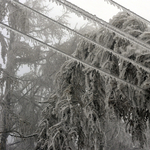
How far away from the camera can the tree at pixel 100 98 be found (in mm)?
2959

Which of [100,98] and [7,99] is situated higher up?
[7,99]

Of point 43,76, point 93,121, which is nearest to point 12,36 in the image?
point 43,76

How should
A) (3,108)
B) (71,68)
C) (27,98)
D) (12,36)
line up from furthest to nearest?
(12,36) → (27,98) → (3,108) → (71,68)

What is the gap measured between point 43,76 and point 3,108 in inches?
124

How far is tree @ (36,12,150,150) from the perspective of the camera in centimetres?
296

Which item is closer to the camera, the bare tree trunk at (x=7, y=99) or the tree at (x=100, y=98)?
the tree at (x=100, y=98)

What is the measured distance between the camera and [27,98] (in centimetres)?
841

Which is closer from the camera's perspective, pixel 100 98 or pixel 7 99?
pixel 100 98

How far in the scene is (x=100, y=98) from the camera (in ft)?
10.4

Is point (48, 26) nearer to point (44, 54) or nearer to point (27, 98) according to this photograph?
point (44, 54)

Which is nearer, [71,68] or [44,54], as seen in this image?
[71,68]

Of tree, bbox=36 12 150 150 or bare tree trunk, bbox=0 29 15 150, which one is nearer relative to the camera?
tree, bbox=36 12 150 150

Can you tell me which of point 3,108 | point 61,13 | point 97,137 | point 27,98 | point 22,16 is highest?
point 61,13

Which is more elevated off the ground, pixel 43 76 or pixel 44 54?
pixel 44 54
